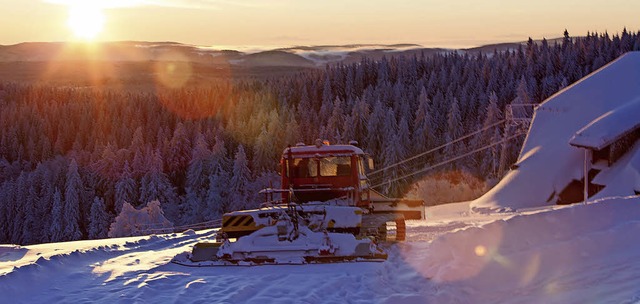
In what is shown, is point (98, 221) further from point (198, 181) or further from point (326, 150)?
point (326, 150)

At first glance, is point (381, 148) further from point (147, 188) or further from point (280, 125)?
point (147, 188)

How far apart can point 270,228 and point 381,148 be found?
3855 inches

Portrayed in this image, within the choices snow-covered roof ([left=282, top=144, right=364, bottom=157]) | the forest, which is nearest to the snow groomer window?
snow-covered roof ([left=282, top=144, right=364, bottom=157])

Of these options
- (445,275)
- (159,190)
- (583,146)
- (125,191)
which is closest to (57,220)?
(125,191)

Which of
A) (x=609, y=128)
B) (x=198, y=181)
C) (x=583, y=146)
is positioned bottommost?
(x=198, y=181)

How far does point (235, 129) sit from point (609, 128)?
10198 centimetres

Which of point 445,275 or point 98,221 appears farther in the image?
point 98,221

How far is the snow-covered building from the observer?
3522 centimetres

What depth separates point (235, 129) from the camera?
133375 millimetres

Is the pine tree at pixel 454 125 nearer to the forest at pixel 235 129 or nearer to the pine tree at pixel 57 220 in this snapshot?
the forest at pixel 235 129

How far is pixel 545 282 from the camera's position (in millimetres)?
10766

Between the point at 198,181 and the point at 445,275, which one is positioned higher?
the point at 445,275

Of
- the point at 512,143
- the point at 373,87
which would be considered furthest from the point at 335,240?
the point at 373,87

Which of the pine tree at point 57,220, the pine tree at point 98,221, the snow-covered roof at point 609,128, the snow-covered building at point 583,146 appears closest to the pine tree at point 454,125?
the pine tree at point 98,221
